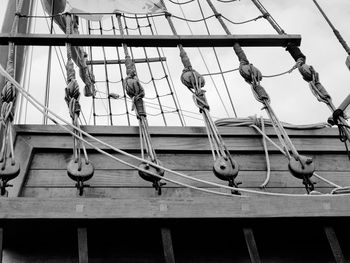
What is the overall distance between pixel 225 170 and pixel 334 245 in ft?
1.54

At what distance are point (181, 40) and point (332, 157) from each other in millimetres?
979

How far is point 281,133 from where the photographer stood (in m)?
2.07

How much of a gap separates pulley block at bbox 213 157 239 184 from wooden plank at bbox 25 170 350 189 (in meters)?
0.30

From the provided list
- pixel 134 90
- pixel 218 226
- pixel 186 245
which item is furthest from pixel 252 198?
pixel 134 90

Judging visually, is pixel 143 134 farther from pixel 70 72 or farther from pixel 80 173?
pixel 70 72

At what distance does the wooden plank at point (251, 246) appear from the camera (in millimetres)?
1446

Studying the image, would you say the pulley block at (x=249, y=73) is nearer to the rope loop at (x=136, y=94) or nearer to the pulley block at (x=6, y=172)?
the rope loop at (x=136, y=94)

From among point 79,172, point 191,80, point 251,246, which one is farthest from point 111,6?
point 251,246

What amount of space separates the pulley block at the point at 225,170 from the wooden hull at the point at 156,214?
0.18 metres

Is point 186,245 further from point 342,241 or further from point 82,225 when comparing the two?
point 342,241

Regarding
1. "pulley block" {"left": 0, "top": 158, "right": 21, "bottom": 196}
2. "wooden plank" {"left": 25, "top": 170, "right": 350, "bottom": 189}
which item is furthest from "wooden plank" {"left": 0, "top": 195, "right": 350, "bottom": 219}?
"wooden plank" {"left": 25, "top": 170, "right": 350, "bottom": 189}

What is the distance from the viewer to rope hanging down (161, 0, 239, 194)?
1.73m

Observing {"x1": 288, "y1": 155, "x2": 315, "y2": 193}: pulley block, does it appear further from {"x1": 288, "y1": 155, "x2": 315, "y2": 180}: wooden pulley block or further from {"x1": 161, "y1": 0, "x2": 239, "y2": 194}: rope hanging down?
{"x1": 161, "y1": 0, "x2": 239, "y2": 194}: rope hanging down

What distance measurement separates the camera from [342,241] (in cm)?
173
